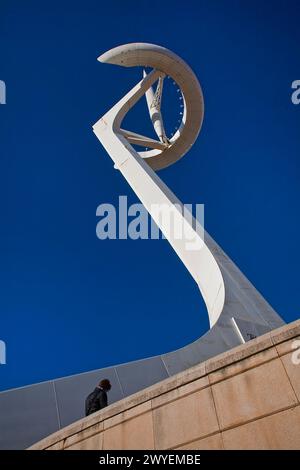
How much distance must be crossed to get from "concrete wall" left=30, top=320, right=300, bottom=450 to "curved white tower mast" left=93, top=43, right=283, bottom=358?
4103mm

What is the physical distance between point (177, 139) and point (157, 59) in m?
3.62

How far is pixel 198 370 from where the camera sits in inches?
155

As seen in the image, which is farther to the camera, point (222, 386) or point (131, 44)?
point (131, 44)

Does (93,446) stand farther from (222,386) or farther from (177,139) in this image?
(177,139)

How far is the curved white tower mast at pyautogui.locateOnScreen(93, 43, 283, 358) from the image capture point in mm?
8398

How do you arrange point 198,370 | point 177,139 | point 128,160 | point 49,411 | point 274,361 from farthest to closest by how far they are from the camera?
point 177,139
point 128,160
point 49,411
point 198,370
point 274,361

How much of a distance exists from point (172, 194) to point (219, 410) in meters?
9.60

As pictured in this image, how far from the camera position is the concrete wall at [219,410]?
10.7 ft

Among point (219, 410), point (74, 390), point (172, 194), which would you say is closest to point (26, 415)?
point (74, 390)

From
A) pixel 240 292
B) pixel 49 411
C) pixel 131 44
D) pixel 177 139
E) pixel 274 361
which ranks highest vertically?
pixel 131 44

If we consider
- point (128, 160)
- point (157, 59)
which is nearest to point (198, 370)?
point (128, 160)

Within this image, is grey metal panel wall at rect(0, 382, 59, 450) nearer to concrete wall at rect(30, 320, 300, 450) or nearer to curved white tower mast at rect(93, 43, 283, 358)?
concrete wall at rect(30, 320, 300, 450)

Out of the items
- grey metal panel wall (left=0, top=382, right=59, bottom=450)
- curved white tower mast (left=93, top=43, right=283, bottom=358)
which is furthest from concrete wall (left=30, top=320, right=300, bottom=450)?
curved white tower mast (left=93, top=43, right=283, bottom=358)
